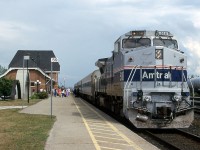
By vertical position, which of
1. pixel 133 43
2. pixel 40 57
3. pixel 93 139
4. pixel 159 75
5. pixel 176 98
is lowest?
pixel 93 139

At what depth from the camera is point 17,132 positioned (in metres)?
14.7

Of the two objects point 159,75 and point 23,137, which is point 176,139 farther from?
point 23,137

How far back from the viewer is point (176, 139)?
14570 millimetres

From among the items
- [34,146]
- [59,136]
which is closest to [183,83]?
[59,136]

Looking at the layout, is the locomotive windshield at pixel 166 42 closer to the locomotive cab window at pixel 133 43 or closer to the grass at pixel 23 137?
the locomotive cab window at pixel 133 43

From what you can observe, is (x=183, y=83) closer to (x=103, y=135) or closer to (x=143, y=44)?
(x=143, y=44)

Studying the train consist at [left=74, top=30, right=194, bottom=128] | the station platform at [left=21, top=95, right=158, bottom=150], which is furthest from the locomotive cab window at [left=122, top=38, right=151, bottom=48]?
the station platform at [left=21, top=95, right=158, bottom=150]

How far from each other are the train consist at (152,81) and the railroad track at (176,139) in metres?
0.48

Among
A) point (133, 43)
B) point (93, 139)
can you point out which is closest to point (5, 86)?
point (133, 43)

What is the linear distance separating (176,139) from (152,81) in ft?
9.19

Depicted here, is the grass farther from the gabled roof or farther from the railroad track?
the gabled roof

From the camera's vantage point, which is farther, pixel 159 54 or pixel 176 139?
pixel 159 54

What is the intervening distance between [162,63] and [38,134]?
572cm

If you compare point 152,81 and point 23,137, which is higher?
point 152,81
